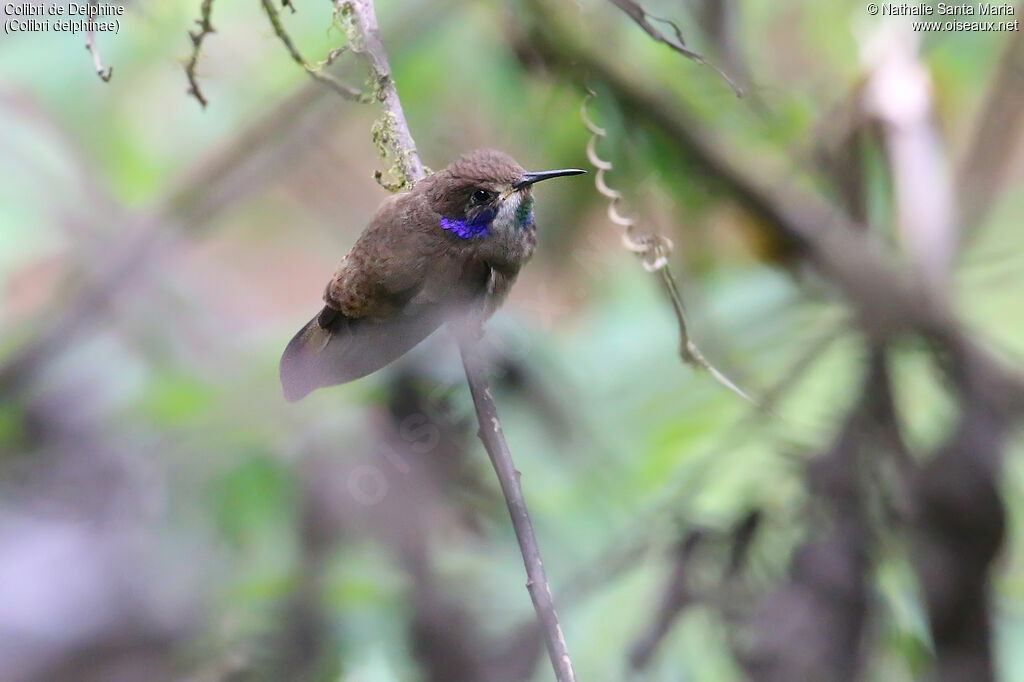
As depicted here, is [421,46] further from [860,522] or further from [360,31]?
[860,522]

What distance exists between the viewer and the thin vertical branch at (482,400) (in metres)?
1.70

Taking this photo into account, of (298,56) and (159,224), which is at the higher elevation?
(298,56)

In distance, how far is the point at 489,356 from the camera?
3.13 m

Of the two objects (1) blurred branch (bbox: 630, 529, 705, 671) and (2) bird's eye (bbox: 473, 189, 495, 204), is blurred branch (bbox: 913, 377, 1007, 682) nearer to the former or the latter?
(1) blurred branch (bbox: 630, 529, 705, 671)

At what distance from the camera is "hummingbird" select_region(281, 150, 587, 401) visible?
2156 mm

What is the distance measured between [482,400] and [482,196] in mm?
602

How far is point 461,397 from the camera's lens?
294cm

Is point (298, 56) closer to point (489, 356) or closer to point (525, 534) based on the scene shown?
point (525, 534)

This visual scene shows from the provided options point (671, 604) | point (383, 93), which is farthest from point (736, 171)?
point (383, 93)

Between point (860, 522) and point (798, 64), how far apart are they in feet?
6.72

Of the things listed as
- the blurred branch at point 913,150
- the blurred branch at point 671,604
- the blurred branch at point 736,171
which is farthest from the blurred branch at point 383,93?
the blurred branch at point 913,150

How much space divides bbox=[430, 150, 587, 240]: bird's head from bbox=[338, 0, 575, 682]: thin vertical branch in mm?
73

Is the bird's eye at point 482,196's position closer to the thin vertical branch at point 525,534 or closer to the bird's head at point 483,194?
the bird's head at point 483,194

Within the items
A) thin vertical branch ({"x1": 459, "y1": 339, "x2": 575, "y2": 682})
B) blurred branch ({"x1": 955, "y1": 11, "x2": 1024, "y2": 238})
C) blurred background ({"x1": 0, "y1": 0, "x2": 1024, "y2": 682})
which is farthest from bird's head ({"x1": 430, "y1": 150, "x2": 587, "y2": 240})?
blurred branch ({"x1": 955, "y1": 11, "x2": 1024, "y2": 238})
